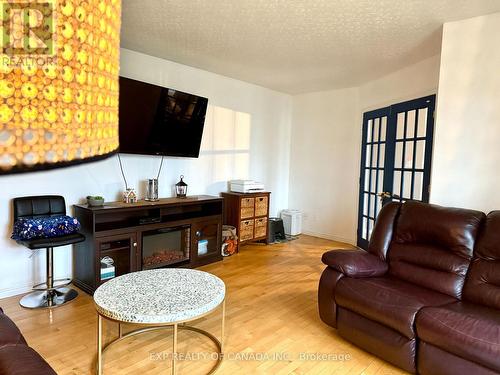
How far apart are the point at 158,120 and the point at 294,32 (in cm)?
176

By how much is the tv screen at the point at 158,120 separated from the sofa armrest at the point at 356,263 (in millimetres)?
2340

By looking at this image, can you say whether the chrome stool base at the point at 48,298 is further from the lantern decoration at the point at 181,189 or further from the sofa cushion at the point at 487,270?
the sofa cushion at the point at 487,270

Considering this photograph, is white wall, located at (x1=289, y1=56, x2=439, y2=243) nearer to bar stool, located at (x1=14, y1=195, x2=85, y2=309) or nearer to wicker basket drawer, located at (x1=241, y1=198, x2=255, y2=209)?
wicker basket drawer, located at (x1=241, y1=198, x2=255, y2=209)

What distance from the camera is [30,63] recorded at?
0.29 metres

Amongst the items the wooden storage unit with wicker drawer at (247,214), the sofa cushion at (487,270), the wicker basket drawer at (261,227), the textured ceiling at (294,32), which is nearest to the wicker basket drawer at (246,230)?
the wooden storage unit with wicker drawer at (247,214)

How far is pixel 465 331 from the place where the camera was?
5.71ft

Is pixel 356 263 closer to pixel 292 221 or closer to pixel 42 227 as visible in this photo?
pixel 42 227

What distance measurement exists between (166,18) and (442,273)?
10.2 ft

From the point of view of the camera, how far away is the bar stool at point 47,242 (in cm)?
275

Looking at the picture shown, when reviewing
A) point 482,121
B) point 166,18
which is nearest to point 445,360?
point 482,121

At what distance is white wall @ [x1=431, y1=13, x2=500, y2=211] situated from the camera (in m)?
2.68

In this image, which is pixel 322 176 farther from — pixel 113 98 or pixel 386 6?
pixel 113 98

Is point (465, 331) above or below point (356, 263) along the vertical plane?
below

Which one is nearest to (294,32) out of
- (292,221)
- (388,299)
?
(388,299)
